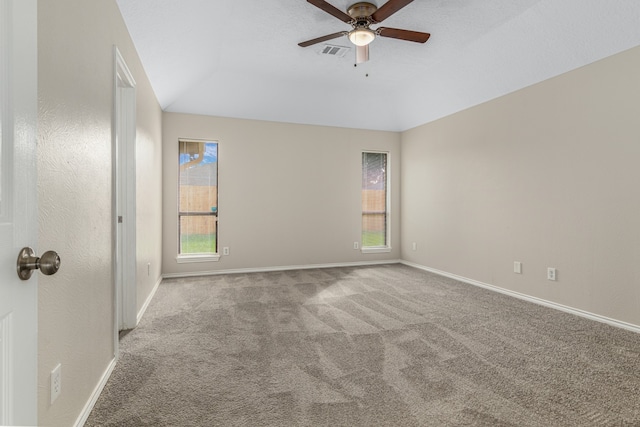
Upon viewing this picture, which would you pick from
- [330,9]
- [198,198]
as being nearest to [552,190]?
[330,9]

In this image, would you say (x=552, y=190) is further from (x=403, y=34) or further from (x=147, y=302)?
(x=147, y=302)

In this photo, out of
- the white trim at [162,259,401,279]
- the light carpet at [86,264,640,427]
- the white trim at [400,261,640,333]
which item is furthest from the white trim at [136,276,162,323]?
the white trim at [400,261,640,333]

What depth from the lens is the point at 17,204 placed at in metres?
0.72

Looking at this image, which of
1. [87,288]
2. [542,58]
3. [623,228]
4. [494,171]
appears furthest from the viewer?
[494,171]

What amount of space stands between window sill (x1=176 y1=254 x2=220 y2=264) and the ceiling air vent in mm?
3285

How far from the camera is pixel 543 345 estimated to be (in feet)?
8.38

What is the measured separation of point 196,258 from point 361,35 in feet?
12.5

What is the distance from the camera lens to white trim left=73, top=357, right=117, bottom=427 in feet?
5.28

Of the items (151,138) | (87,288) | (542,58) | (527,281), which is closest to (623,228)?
(527,281)

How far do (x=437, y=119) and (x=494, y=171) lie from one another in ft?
4.70

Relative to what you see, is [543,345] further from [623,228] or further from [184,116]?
[184,116]

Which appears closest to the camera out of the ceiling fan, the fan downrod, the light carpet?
the light carpet

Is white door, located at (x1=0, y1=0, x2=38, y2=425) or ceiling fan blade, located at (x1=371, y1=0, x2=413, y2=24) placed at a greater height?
ceiling fan blade, located at (x1=371, y1=0, x2=413, y2=24)

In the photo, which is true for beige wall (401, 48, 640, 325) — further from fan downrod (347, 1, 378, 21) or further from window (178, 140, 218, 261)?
window (178, 140, 218, 261)
